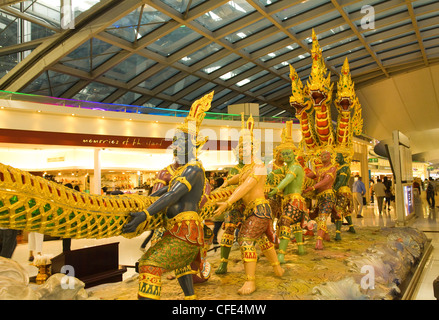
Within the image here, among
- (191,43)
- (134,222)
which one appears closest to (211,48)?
(191,43)

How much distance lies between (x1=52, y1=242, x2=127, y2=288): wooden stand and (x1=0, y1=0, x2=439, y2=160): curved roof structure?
335 inches

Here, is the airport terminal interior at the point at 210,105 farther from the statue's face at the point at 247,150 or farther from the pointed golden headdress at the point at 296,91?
the statue's face at the point at 247,150

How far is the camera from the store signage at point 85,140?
934 cm

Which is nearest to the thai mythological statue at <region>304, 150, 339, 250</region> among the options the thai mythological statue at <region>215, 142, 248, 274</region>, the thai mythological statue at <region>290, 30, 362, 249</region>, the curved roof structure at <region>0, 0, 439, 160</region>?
the thai mythological statue at <region>290, 30, 362, 249</region>

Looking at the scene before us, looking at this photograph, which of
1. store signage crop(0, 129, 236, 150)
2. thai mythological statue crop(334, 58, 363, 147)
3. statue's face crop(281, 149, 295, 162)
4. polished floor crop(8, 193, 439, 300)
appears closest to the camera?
polished floor crop(8, 193, 439, 300)

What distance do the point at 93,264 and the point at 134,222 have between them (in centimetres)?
279

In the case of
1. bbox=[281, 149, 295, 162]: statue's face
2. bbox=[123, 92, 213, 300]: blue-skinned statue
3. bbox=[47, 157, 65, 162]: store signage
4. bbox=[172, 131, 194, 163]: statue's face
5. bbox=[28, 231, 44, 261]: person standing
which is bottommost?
bbox=[28, 231, 44, 261]: person standing

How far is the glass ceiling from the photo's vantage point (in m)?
12.9

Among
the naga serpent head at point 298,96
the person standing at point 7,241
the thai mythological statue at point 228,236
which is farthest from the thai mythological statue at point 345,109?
the person standing at point 7,241

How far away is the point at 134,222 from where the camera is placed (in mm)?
2223

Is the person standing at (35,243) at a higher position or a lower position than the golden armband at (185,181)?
lower

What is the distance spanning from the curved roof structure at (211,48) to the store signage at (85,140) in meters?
3.67

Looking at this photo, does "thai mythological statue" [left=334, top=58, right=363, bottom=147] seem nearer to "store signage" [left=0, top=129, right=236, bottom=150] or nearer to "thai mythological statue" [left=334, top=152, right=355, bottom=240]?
"thai mythological statue" [left=334, top=152, right=355, bottom=240]

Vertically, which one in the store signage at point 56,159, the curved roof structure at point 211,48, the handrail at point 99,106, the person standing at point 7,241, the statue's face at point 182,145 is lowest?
the person standing at point 7,241
